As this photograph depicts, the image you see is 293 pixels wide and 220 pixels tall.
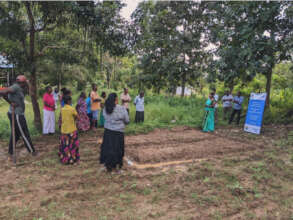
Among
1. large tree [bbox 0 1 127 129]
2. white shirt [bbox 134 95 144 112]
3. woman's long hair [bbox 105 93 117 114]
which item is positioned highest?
large tree [bbox 0 1 127 129]

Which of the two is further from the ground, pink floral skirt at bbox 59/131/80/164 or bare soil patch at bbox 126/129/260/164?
pink floral skirt at bbox 59/131/80/164

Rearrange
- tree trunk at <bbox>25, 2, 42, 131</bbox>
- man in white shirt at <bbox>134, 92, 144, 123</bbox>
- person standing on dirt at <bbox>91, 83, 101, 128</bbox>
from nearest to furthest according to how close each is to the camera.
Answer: tree trunk at <bbox>25, 2, 42, 131</bbox>
person standing on dirt at <bbox>91, 83, 101, 128</bbox>
man in white shirt at <bbox>134, 92, 144, 123</bbox>

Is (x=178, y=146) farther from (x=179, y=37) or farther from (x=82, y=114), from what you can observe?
(x=179, y=37)

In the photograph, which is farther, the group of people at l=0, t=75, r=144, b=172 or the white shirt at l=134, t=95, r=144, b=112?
the white shirt at l=134, t=95, r=144, b=112

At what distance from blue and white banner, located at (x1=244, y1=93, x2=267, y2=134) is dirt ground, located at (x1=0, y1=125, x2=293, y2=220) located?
2099mm

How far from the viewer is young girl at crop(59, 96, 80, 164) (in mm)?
4660

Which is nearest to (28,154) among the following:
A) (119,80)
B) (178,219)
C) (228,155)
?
(178,219)

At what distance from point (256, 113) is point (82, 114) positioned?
6.47 m

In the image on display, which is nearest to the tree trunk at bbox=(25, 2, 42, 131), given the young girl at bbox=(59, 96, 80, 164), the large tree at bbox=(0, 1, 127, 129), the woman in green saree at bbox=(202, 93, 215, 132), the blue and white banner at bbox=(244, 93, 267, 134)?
the large tree at bbox=(0, 1, 127, 129)

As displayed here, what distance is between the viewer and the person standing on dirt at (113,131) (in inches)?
167

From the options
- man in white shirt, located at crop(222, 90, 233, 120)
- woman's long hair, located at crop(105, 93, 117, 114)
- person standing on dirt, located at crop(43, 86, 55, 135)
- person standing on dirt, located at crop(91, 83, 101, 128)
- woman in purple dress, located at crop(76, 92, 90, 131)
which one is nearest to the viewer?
woman's long hair, located at crop(105, 93, 117, 114)

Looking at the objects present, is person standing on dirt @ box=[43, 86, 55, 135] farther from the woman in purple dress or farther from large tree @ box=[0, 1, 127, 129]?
the woman in purple dress

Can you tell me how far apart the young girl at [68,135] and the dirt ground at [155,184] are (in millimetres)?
226

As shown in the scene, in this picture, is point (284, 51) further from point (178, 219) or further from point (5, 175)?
point (5, 175)
